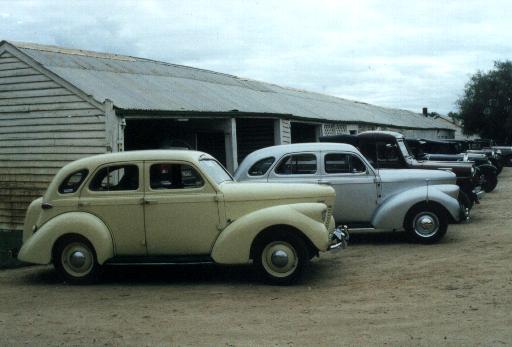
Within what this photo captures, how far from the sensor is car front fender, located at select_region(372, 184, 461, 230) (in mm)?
10008

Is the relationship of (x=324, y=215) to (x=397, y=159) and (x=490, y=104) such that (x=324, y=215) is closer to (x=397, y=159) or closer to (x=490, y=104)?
(x=397, y=159)

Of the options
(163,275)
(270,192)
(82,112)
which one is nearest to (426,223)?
(270,192)

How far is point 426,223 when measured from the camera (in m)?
10.1

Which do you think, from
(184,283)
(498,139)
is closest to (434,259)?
(184,283)

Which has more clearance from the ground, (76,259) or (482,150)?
(482,150)

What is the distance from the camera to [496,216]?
13320 millimetres

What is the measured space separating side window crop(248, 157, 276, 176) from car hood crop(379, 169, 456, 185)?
1923mm

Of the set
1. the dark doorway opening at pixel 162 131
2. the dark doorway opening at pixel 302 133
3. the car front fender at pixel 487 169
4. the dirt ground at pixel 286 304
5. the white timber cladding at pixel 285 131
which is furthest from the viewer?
the dark doorway opening at pixel 302 133

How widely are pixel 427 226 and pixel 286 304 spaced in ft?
14.8

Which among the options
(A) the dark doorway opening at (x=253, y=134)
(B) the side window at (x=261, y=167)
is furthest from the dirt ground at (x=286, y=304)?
(A) the dark doorway opening at (x=253, y=134)

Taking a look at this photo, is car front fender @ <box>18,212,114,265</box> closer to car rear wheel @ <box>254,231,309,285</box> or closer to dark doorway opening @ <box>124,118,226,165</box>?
car rear wheel @ <box>254,231,309,285</box>

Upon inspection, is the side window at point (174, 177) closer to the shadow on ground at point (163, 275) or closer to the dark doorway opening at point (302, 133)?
the shadow on ground at point (163, 275)

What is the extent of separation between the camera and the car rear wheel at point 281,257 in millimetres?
7281

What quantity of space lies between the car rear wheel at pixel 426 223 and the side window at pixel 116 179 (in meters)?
4.79
